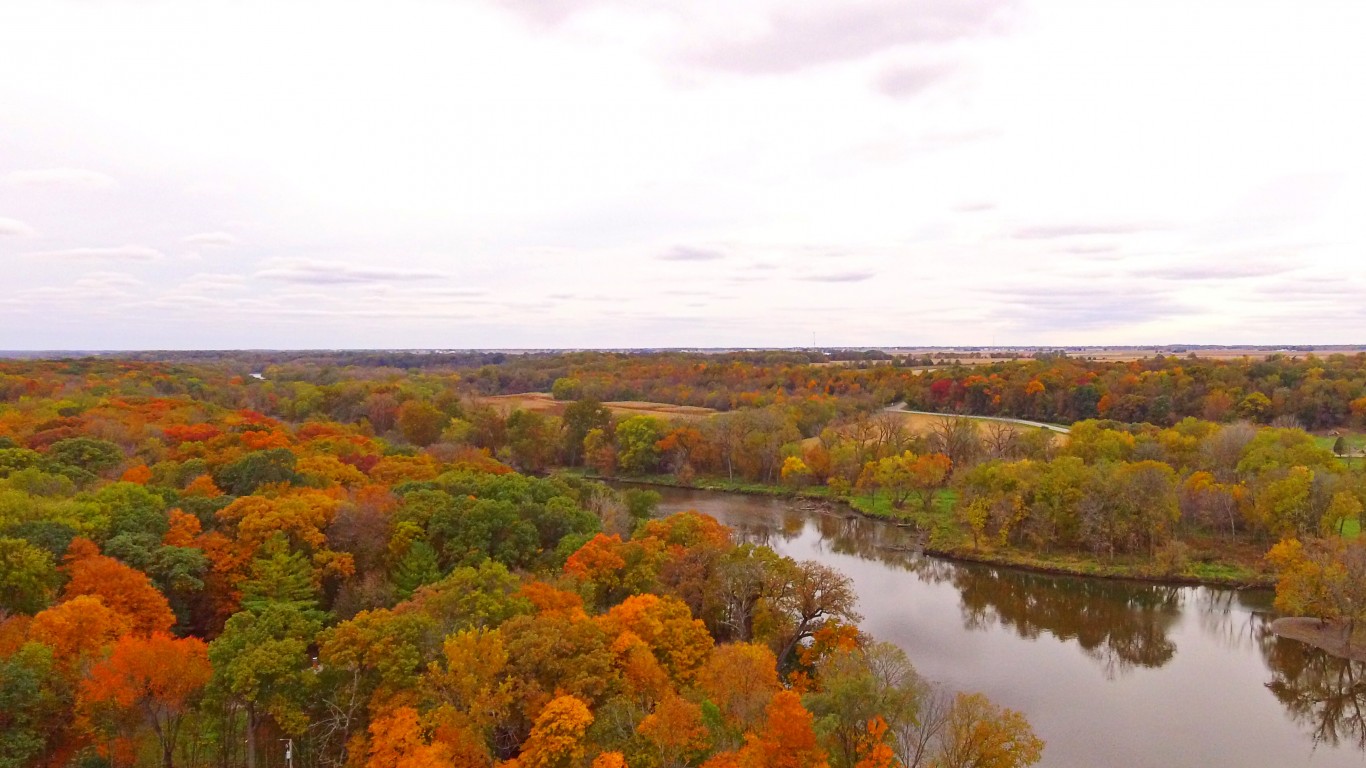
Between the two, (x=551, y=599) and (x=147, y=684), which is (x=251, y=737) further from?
(x=551, y=599)

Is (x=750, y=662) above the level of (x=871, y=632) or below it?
above

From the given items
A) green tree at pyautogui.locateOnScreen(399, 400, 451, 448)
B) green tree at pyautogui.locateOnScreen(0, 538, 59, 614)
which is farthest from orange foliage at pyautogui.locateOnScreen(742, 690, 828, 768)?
green tree at pyautogui.locateOnScreen(399, 400, 451, 448)

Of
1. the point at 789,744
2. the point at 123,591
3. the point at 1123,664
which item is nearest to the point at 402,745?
the point at 789,744

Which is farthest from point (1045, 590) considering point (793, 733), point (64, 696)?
point (64, 696)

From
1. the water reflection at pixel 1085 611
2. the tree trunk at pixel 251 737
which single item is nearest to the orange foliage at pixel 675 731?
the tree trunk at pixel 251 737

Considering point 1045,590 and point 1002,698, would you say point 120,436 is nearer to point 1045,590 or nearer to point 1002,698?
point 1002,698

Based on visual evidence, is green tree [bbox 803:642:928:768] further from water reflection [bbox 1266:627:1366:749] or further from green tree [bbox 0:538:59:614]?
green tree [bbox 0:538:59:614]
